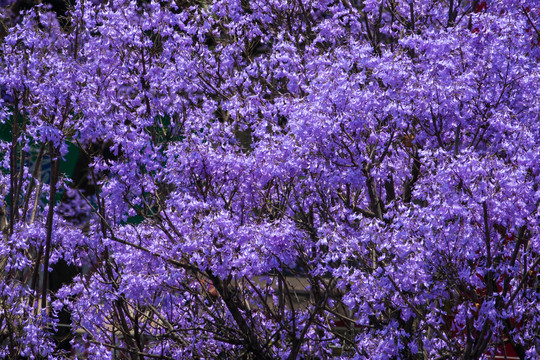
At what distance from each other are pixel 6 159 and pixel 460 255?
7841mm

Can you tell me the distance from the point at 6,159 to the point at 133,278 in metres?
4.78

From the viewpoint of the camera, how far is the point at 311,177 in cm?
1015

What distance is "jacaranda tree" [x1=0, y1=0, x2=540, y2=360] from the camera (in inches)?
356

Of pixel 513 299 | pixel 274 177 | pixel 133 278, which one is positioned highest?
pixel 274 177

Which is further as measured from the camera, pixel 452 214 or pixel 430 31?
pixel 430 31

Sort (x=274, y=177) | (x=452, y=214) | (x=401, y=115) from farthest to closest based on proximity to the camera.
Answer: (x=274, y=177) → (x=401, y=115) → (x=452, y=214)

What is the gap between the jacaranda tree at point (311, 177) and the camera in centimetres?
905

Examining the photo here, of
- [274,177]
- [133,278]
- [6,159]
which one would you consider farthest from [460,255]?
[6,159]

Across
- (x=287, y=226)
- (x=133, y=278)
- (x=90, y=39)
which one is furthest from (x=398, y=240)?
(x=90, y=39)

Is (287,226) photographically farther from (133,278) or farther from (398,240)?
(133,278)

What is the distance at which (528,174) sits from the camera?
9.02 metres

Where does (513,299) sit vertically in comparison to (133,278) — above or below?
below

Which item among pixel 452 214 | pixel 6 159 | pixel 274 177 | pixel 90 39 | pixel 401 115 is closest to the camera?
pixel 452 214

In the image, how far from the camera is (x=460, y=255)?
9.00m
